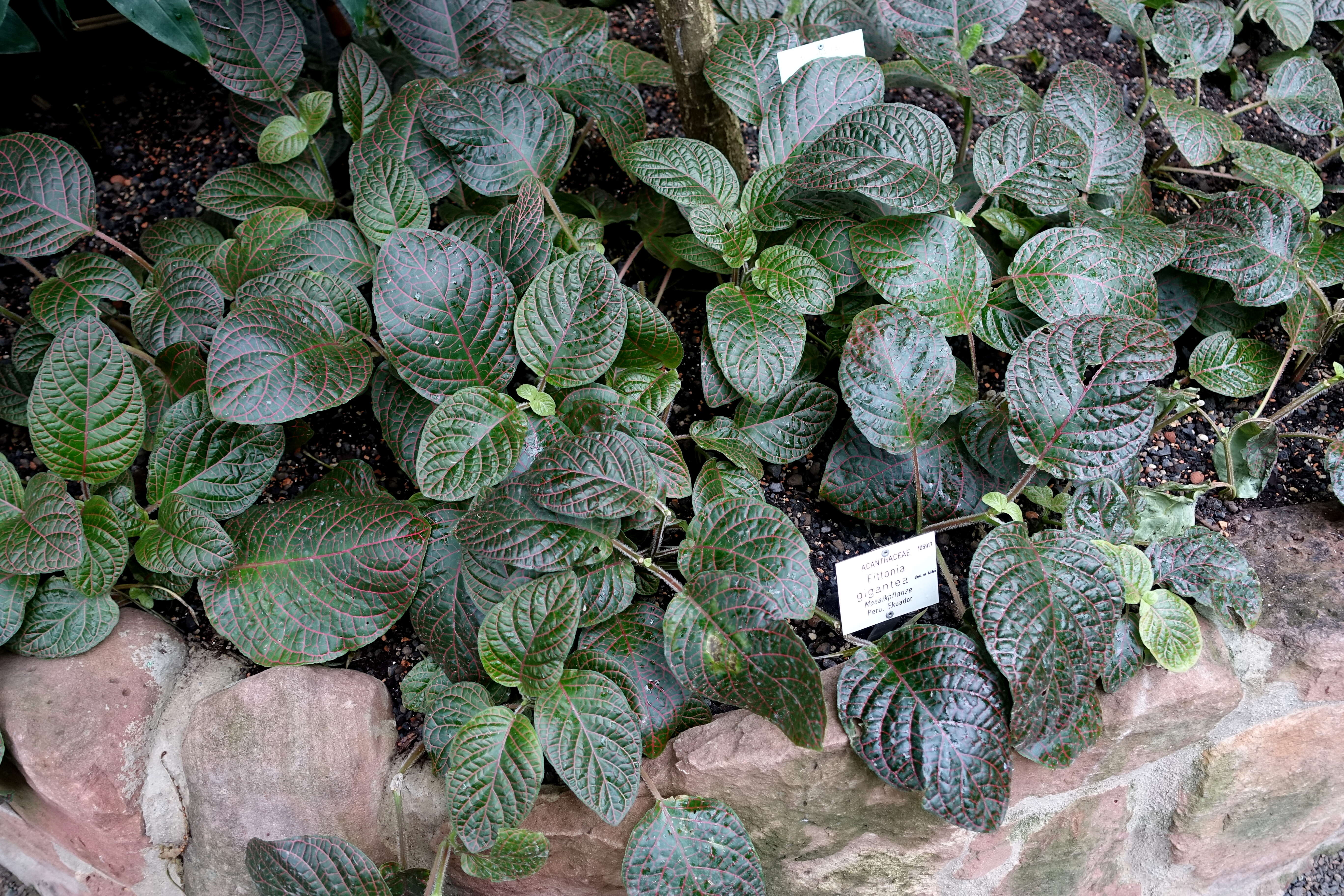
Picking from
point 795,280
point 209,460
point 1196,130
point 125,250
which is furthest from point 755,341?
point 125,250

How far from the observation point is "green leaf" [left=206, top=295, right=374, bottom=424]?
1.23 meters

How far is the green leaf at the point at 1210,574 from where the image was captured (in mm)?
1310

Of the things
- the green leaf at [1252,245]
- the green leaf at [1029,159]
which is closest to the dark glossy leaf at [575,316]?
the green leaf at [1029,159]

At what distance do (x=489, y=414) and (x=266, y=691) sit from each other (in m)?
0.51

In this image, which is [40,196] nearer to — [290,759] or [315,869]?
[290,759]

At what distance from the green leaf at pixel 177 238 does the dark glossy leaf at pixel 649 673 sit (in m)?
0.98

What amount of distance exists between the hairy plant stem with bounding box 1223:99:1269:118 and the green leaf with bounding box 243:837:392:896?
77.6 inches

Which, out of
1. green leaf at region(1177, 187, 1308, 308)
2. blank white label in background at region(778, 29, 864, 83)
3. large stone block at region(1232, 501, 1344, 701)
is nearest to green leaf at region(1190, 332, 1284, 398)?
green leaf at region(1177, 187, 1308, 308)

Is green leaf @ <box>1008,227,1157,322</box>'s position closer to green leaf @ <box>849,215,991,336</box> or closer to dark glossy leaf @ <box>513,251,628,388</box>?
green leaf @ <box>849,215,991,336</box>

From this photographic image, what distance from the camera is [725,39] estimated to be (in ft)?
5.24

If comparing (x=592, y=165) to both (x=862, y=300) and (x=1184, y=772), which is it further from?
(x=1184, y=772)

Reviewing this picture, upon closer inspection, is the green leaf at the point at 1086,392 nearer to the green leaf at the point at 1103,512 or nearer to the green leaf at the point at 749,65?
the green leaf at the point at 1103,512

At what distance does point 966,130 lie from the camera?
1659 mm

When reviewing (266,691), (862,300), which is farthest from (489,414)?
(862,300)
